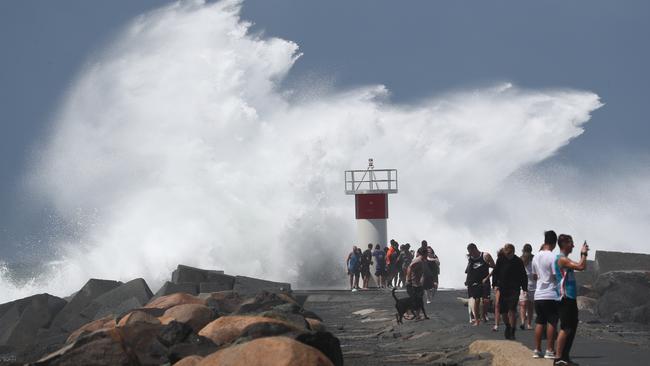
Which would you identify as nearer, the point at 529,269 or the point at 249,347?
the point at 249,347

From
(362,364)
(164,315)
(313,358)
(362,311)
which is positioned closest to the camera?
(313,358)

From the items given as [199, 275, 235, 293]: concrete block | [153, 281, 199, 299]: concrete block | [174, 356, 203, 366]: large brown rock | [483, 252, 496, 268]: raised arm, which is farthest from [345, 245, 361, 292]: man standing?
[174, 356, 203, 366]: large brown rock

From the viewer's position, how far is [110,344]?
10.9m

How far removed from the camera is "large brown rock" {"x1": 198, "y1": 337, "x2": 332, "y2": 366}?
8.17 m

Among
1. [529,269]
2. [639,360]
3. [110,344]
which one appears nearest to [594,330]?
[529,269]

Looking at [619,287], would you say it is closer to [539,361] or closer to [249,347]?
[539,361]

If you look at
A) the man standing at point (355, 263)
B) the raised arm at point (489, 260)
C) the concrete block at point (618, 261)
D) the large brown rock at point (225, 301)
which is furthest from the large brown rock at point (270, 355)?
the man standing at point (355, 263)

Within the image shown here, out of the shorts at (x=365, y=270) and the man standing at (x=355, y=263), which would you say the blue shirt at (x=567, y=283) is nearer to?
the man standing at (x=355, y=263)

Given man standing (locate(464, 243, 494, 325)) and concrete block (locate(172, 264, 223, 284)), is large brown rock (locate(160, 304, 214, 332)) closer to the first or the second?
man standing (locate(464, 243, 494, 325))

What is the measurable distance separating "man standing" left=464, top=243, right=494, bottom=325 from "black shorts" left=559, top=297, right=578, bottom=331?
209 inches

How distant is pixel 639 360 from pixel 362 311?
11481mm

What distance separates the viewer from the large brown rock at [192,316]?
13.7 meters

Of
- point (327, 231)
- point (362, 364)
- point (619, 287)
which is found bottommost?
point (362, 364)

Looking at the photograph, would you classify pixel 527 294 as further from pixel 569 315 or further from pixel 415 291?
pixel 569 315
